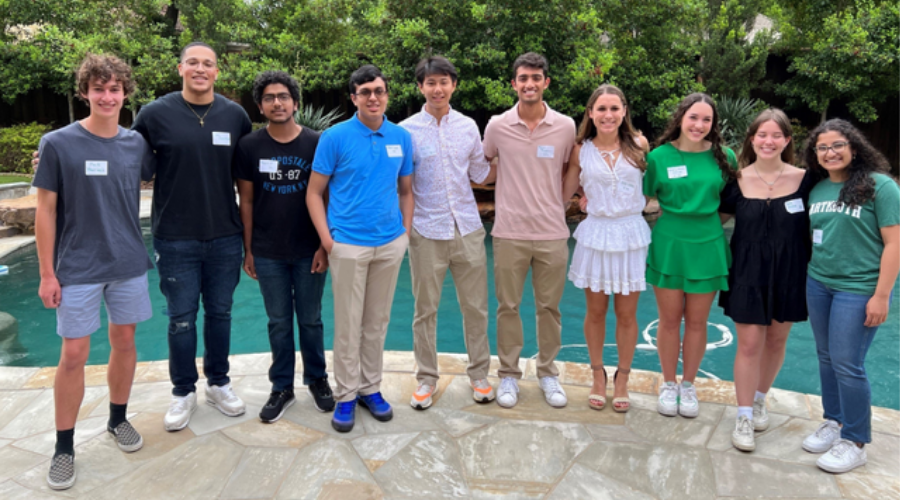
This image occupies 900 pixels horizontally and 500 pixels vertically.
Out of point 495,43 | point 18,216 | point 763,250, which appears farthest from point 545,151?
point 18,216

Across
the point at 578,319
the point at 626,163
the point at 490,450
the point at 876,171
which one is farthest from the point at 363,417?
the point at 578,319

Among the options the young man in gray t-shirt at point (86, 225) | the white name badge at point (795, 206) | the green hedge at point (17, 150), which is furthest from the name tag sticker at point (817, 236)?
the green hedge at point (17, 150)

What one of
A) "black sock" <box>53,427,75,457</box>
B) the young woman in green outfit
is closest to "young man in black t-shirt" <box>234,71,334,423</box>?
"black sock" <box>53,427,75,457</box>

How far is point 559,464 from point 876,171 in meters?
1.72

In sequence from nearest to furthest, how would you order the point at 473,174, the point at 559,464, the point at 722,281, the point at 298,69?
the point at 559,464
the point at 722,281
the point at 473,174
the point at 298,69

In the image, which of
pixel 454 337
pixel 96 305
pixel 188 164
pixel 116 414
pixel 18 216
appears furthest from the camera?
pixel 18 216

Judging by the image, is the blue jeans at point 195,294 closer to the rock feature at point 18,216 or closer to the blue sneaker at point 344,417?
the blue sneaker at point 344,417

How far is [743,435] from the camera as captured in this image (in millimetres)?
2732

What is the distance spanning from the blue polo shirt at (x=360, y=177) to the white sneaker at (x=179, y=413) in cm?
105

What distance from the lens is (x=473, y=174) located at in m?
3.06

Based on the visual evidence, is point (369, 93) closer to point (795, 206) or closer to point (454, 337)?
point (795, 206)

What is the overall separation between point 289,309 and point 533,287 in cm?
118

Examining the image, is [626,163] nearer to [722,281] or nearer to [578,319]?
[722,281]

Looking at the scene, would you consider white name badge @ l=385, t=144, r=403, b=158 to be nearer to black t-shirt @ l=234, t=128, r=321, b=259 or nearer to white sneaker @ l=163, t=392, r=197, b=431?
black t-shirt @ l=234, t=128, r=321, b=259
